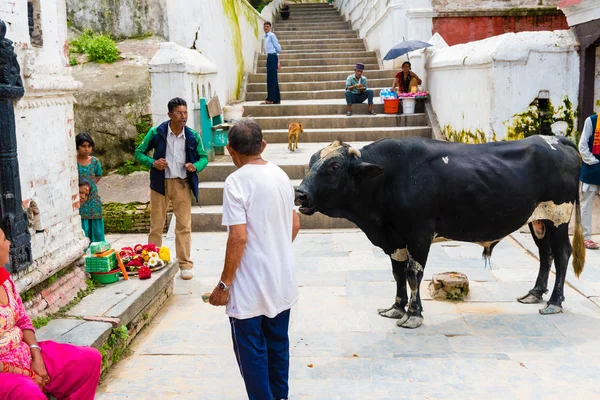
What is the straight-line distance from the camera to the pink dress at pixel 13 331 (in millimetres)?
3482

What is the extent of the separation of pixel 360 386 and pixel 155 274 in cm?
235

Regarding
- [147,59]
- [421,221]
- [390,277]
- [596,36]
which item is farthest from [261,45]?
[421,221]

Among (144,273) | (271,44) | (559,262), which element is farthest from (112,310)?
(271,44)

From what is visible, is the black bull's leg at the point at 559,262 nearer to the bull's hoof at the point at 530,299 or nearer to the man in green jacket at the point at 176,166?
the bull's hoof at the point at 530,299

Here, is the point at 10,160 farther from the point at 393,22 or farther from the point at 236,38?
the point at 393,22

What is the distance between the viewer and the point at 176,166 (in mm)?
6836

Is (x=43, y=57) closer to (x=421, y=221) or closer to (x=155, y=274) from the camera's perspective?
(x=155, y=274)

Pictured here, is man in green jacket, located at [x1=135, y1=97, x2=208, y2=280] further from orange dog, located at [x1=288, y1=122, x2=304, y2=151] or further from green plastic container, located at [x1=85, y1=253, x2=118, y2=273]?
orange dog, located at [x1=288, y1=122, x2=304, y2=151]

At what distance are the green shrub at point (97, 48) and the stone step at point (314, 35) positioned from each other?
9901 mm

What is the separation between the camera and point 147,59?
35.0 ft

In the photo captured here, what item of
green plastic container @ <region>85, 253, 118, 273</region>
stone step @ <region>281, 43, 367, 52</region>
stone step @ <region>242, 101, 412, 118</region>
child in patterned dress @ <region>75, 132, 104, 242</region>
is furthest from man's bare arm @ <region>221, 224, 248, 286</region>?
stone step @ <region>281, 43, 367, 52</region>

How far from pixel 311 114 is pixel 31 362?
10466 millimetres

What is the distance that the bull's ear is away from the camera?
5.20 metres

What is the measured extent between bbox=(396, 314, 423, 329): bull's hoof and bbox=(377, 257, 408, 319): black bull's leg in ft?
0.67
